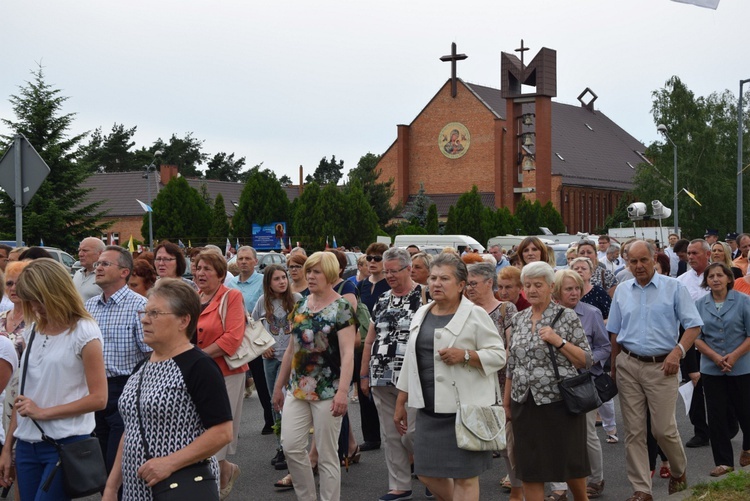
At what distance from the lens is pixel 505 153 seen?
77.9 meters

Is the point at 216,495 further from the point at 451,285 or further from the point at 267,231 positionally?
the point at 267,231

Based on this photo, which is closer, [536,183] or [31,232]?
[31,232]

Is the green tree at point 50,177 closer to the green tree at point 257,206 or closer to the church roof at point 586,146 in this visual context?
the green tree at point 257,206

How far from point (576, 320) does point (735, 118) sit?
65903 millimetres

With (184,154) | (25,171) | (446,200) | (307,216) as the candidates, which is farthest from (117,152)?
(25,171)

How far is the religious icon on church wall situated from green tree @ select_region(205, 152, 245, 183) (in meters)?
39.0

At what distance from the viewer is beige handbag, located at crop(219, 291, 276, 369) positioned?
7.62 meters

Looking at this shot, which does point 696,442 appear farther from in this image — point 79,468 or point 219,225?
point 219,225

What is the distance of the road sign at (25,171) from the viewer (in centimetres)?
1230

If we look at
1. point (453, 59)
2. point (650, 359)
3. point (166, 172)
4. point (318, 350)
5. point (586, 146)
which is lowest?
point (650, 359)

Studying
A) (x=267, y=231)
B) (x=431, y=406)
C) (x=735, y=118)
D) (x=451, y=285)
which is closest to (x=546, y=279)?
(x=451, y=285)

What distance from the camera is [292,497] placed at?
8.10 meters

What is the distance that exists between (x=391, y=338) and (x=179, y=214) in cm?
4551

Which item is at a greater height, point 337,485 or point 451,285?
point 451,285
